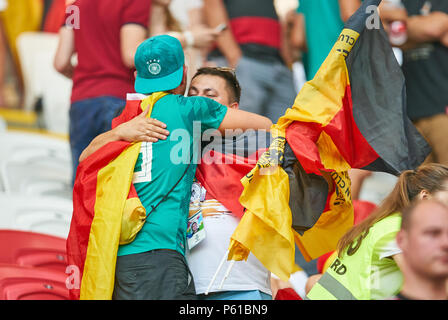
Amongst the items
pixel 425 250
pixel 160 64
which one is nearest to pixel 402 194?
pixel 425 250

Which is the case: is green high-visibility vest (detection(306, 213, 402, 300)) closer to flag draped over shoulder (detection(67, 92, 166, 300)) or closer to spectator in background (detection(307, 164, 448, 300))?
spectator in background (detection(307, 164, 448, 300))

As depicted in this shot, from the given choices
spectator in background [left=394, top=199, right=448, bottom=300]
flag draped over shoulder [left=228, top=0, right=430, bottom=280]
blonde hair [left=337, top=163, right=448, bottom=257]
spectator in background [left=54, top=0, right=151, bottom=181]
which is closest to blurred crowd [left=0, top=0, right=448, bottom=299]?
spectator in background [left=54, top=0, right=151, bottom=181]

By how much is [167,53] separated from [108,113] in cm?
113

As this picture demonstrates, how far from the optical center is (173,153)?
2635 mm

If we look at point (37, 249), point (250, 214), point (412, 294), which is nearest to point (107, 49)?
point (37, 249)

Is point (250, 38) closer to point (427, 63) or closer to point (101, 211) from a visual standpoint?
point (427, 63)

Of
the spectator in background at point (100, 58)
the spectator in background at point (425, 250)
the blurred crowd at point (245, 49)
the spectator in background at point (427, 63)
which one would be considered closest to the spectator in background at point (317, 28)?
the blurred crowd at point (245, 49)

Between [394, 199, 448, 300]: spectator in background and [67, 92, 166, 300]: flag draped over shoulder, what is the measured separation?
3.07 feet

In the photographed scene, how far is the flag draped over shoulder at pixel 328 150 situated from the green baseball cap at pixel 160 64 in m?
0.44

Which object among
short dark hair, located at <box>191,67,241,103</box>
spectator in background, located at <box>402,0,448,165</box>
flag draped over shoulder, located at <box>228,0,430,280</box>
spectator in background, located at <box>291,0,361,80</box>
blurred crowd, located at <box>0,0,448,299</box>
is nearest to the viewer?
flag draped over shoulder, located at <box>228,0,430,280</box>

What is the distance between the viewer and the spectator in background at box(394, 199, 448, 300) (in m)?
1.94

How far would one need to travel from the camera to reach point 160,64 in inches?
108

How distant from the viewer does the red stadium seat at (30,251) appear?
373 centimetres

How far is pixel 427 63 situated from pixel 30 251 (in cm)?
245
